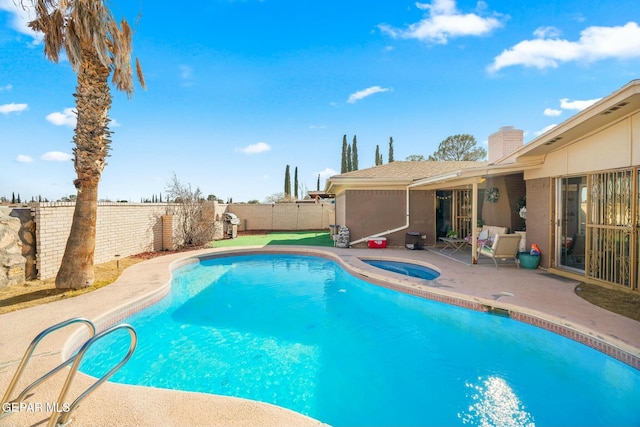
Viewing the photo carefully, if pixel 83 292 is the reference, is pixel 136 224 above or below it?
above

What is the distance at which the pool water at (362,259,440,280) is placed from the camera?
9.37m

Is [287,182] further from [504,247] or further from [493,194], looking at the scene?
[504,247]

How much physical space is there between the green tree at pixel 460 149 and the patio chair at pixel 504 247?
86.0 ft

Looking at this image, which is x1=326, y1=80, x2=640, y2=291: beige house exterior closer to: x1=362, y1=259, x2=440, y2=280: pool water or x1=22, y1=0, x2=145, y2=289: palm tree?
x1=362, y1=259, x2=440, y2=280: pool water

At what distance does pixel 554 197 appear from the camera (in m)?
8.58

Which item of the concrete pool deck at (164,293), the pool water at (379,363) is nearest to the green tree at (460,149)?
the concrete pool deck at (164,293)

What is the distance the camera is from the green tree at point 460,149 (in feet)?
107

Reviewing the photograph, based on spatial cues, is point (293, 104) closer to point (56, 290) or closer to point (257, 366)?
point (56, 290)

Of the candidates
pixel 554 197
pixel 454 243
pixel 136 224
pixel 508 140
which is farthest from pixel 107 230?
pixel 508 140

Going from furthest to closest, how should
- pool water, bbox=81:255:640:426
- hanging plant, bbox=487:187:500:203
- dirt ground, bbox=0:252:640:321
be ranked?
1. hanging plant, bbox=487:187:500:203
2. dirt ground, bbox=0:252:640:321
3. pool water, bbox=81:255:640:426

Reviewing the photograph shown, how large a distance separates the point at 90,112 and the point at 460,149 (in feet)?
111

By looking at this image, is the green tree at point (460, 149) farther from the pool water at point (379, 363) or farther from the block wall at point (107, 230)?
the pool water at point (379, 363)

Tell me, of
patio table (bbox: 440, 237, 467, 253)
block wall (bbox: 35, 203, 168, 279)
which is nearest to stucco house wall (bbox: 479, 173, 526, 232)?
patio table (bbox: 440, 237, 467, 253)

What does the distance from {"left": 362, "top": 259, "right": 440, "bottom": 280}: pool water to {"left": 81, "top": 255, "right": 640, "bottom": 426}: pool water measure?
2.31m
